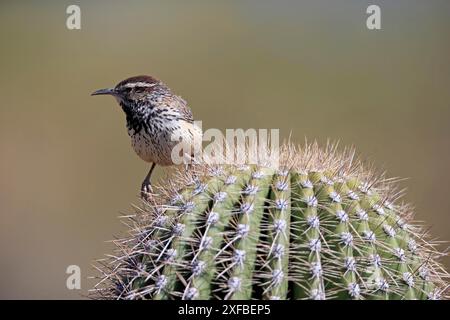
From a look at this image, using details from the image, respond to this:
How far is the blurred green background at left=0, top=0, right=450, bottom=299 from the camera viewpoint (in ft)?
24.8

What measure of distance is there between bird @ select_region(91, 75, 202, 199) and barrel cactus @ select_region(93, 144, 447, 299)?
1.44 meters

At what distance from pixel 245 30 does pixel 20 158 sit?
3.51 meters

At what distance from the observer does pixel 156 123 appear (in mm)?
4262

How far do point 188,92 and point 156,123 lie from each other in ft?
12.7

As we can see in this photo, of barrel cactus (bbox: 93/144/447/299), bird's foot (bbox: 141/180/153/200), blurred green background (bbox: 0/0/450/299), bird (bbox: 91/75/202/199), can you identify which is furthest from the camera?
blurred green background (bbox: 0/0/450/299)

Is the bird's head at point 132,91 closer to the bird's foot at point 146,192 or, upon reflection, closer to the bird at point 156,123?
the bird at point 156,123

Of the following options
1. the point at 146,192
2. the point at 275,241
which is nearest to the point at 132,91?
the point at 146,192

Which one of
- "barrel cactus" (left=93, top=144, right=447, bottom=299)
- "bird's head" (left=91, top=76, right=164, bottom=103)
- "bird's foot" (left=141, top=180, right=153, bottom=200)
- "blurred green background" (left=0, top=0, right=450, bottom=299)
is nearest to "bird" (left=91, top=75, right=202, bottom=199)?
"bird's head" (left=91, top=76, right=164, bottom=103)

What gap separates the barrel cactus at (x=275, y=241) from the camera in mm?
2379

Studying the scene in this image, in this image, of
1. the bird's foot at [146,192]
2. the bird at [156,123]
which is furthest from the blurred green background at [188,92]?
the bird's foot at [146,192]

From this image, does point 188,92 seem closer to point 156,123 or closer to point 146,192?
point 156,123

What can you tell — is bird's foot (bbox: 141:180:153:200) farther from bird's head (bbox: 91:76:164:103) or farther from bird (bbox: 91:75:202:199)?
bird's head (bbox: 91:76:164:103)

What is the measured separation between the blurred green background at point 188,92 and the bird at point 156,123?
2421mm

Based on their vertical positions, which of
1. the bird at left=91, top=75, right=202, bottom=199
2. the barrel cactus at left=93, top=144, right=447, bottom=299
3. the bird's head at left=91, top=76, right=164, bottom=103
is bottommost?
the barrel cactus at left=93, top=144, right=447, bottom=299
